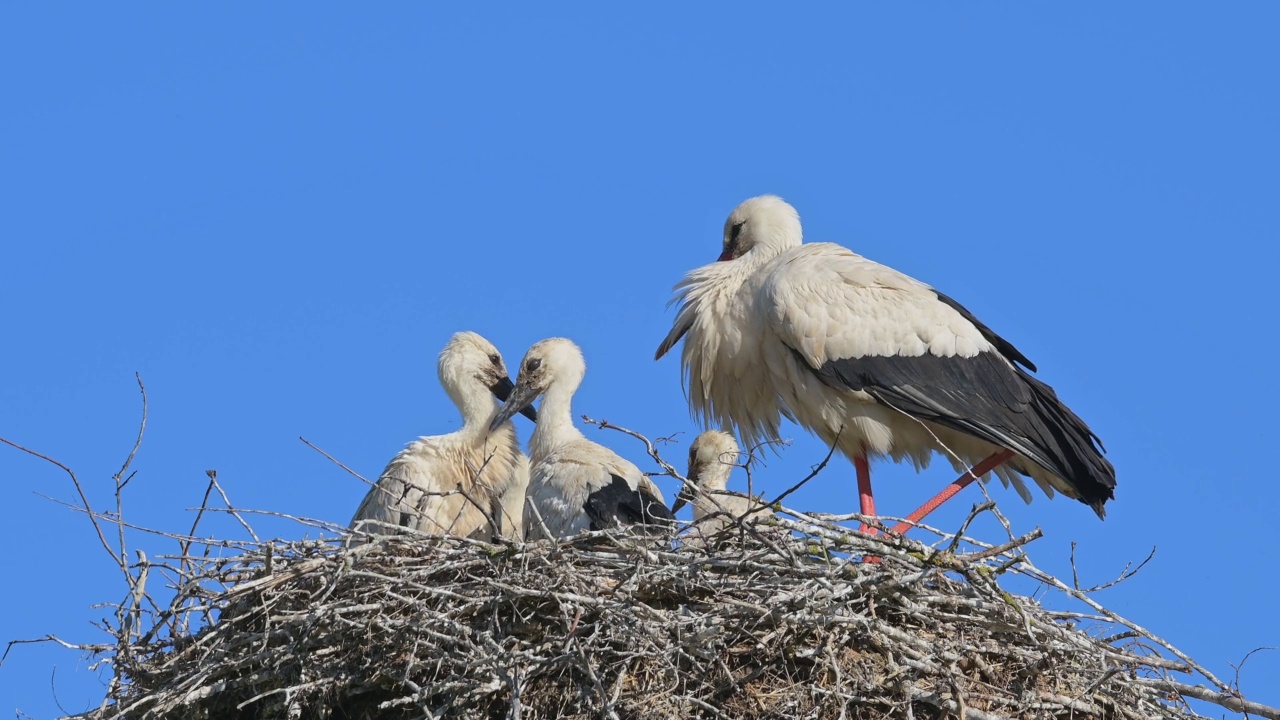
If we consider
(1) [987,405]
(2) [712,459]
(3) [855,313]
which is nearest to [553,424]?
(2) [712,459]

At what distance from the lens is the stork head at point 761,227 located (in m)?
7.78

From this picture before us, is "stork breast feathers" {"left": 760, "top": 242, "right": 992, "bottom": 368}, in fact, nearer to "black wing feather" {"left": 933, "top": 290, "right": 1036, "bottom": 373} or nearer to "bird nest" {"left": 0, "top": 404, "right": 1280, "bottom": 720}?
"black wing feather" {"left": 933, "top": 290, "right": 1036, "bottom": 373}

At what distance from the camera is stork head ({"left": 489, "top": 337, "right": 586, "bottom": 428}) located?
745 cm

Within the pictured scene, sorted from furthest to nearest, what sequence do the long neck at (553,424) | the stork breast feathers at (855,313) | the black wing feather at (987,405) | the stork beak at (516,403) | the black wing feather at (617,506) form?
the stork beak at (516,403)
the long neck at (553,424)
the stork breast feathers at (855,313)
the black wing feather at (987,405)
the black wing feather at (617,506)

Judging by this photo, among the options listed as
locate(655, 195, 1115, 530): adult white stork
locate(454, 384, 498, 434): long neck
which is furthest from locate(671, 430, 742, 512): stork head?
locate(454, 384, 498, 434): long neck

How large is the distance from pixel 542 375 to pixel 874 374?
53.5 inches

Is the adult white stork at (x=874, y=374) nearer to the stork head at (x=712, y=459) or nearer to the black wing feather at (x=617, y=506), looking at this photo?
the stork head at (x=712, y=459)

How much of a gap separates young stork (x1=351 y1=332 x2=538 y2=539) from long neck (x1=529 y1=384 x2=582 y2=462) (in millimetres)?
144

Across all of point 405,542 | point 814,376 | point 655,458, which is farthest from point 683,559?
point 814,376

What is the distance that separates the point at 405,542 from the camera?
537cm

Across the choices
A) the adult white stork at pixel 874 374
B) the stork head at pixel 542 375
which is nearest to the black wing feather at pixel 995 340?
the adult white stork at pixel 874 374

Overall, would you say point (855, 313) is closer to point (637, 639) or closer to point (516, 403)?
point (516, 403)

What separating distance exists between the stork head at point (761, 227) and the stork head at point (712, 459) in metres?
0.92

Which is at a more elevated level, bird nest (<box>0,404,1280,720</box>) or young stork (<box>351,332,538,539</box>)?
young stork (<box>351,332,538,539</box>)
